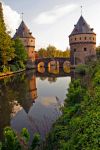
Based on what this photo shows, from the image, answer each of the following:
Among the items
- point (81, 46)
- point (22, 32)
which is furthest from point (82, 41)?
point (22, 32)

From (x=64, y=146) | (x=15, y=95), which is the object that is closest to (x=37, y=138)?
(x=64, y=146)

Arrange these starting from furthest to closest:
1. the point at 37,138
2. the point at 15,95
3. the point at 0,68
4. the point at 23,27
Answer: the point at 23,27
the point at 0,68
the point at 15,95
the point at 37,138

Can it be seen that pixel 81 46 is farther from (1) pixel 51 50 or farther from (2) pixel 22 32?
(1) pixel 51 50

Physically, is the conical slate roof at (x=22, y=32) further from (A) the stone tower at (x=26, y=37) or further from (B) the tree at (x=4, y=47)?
(B) the tree at (x=4, y=47)

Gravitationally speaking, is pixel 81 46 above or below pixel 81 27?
below

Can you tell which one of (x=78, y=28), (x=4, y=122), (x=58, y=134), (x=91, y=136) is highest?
(x=78, y=28)

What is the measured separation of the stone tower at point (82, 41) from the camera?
187ft

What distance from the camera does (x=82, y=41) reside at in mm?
57312

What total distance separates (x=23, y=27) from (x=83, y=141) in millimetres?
62853

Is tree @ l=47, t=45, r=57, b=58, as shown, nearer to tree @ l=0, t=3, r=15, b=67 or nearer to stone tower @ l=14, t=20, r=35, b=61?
stone tower @ l=14, t=20, r=35, b=61

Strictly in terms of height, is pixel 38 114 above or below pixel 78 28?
below

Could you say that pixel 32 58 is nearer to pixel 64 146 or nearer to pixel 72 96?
pixel 72 96

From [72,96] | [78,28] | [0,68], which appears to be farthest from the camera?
[78,28]

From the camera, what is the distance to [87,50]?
190 feet
